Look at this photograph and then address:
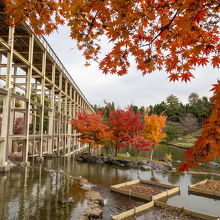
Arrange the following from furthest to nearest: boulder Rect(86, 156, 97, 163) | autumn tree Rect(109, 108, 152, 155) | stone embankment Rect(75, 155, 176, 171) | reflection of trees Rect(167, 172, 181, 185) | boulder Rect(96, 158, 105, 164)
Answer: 1. boulder Rect(86, 156, 97, 163)
2. boulder Rect(96, 158, 105, 164)
3. autumn tree Rect(109, 108, 152, 155)
4. stone embankment Rect(75, 155, 176, 171)
5. reflection of trees Rect(167, 172, 181, 185)

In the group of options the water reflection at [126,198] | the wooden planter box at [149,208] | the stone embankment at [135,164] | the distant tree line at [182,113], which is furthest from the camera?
the distant tree line at [182,113]

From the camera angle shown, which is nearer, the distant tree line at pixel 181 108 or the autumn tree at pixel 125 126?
the autumn tree at pixel 125 126

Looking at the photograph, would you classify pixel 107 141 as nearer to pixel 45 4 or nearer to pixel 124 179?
pixel 124 179

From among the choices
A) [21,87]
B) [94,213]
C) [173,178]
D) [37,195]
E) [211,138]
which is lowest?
[173,178]

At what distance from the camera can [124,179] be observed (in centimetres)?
1419

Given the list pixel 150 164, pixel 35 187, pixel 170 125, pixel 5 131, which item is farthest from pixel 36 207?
pixel 170 125

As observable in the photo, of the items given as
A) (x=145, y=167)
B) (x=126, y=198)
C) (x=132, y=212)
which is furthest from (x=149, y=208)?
(x=145, y=167)

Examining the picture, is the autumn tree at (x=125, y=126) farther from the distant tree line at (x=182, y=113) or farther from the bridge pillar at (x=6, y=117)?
the distant tree line at (x=182, y=113)

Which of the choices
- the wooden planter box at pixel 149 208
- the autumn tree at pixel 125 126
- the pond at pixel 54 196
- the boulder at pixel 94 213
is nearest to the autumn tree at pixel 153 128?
the autumn tree at pixel 125 126

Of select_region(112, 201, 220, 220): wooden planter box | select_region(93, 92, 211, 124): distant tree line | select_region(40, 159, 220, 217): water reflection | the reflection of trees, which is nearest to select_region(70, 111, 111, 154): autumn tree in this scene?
select_region(40, 159, 220, 217): water reflection

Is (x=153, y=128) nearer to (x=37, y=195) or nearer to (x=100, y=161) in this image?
(x=100, y=161)

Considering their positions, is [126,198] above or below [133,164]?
below

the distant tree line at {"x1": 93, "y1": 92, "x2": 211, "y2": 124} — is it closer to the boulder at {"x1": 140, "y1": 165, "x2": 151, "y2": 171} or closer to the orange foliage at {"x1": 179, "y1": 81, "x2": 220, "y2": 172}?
the boulder at {"x1": 140, "y1": 165, "x2": 151, "y2": 171}

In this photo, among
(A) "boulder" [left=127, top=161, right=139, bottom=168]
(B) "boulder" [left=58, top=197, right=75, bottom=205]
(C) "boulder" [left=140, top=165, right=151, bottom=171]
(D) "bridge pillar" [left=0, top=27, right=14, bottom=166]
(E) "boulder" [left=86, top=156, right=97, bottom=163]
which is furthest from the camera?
(E) "boulder" [left=86, top=156, right=97, bottom=163]
